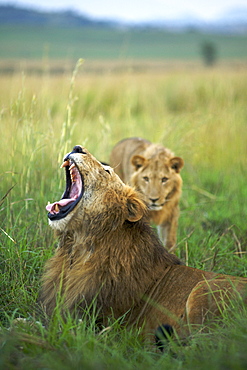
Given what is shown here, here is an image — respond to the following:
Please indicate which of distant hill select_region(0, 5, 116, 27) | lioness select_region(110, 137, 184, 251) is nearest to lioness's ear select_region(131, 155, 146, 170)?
lioness select_region(110, 137, 184, 251)

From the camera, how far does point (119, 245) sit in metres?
3.16

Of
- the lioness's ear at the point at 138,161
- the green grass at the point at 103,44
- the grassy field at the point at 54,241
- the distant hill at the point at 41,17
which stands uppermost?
the distant hill at the point at 41,17

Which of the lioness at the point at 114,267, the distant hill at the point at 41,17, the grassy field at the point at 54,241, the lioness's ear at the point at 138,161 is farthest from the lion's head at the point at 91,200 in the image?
the distant hill at the point at 41,17

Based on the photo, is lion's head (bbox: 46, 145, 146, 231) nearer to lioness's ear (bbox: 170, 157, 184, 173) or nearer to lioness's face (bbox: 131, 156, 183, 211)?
lioness's face (bbox: 131, 156, 183, 211)

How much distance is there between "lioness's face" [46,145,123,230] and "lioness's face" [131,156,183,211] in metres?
1.82

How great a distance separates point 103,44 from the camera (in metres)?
100

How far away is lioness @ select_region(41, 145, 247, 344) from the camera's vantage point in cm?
304

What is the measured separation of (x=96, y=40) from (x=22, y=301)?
4181 inches

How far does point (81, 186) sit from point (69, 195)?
0.18m

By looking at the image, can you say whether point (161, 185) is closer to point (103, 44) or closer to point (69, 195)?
point (69, 195)

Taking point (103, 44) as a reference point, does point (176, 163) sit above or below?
below

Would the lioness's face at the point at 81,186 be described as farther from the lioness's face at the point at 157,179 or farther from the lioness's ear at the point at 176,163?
the lioness's ear at the point at 176,163

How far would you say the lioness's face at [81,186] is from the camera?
10.4 ft

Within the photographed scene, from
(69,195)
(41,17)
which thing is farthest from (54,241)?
(41,17)
